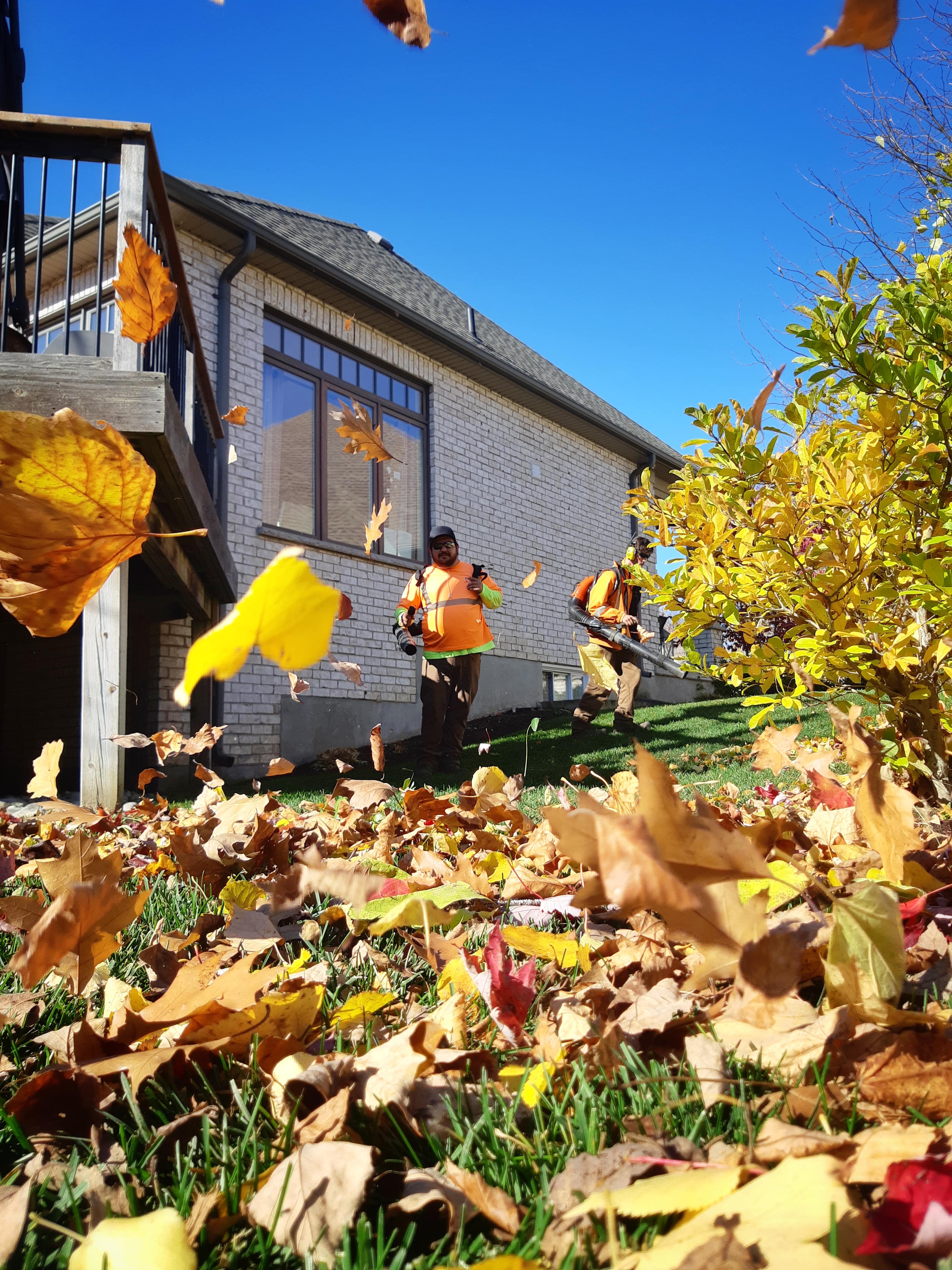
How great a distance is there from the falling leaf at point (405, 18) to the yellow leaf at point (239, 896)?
4.78ft

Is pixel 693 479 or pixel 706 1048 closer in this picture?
pixel 706 1048

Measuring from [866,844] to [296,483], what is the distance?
8474 millimetres

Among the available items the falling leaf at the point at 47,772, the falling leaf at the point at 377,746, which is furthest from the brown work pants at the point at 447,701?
the falling leaf at the point at 47,772

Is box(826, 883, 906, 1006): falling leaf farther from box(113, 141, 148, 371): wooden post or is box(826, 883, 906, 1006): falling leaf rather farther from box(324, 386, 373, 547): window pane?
box(324, 386, 373, 547): window pane

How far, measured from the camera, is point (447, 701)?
7.74 m

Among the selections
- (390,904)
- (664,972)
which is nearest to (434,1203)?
(664,972)

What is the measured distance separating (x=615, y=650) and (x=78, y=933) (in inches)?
344

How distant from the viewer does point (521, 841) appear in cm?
254

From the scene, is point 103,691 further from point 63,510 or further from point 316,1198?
point 316,1198

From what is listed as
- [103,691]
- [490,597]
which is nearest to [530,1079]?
[103,691]

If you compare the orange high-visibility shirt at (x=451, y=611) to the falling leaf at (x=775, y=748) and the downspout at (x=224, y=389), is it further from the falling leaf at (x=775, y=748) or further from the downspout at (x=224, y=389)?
A: the falling leaf at (x=775, y=748)

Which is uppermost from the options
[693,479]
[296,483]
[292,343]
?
[292,343]

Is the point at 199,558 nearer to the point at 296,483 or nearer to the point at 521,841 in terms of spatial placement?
the point at 296,483

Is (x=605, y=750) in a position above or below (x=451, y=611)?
below
